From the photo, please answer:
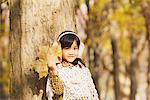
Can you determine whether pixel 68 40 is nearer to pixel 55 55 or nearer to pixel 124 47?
pixel 55 55

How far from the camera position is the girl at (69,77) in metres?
5.57

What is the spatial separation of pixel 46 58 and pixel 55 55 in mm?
109

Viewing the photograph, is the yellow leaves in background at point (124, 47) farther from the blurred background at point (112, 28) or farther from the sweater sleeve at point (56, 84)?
the sweater sleeve at point (56, 84)

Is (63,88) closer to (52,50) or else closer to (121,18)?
(52,50)

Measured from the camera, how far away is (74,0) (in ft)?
20.7

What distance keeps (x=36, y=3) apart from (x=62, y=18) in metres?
0.36

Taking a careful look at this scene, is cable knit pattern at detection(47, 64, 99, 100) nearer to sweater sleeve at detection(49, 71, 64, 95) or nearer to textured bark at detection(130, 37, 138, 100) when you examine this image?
sweater sleeve at detection(49, 71, 64, 95)

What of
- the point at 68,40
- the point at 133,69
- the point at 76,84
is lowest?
the point at 133,69

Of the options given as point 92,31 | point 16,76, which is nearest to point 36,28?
point 16,76

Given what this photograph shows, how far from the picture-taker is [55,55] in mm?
5609

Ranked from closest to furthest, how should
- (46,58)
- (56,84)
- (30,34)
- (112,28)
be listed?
(56,84) → (46,58) → (30,34) → (112,28)

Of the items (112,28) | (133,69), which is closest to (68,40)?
(112,28)

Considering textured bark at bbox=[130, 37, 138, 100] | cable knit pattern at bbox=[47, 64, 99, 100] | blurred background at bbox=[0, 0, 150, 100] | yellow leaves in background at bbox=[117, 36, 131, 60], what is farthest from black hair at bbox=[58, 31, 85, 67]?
yellow leaves in background at bbox=[117, 36, 131, 60]

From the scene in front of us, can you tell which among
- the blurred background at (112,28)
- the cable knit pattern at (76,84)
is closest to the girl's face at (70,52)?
the cable knit pattern at (76,84)
